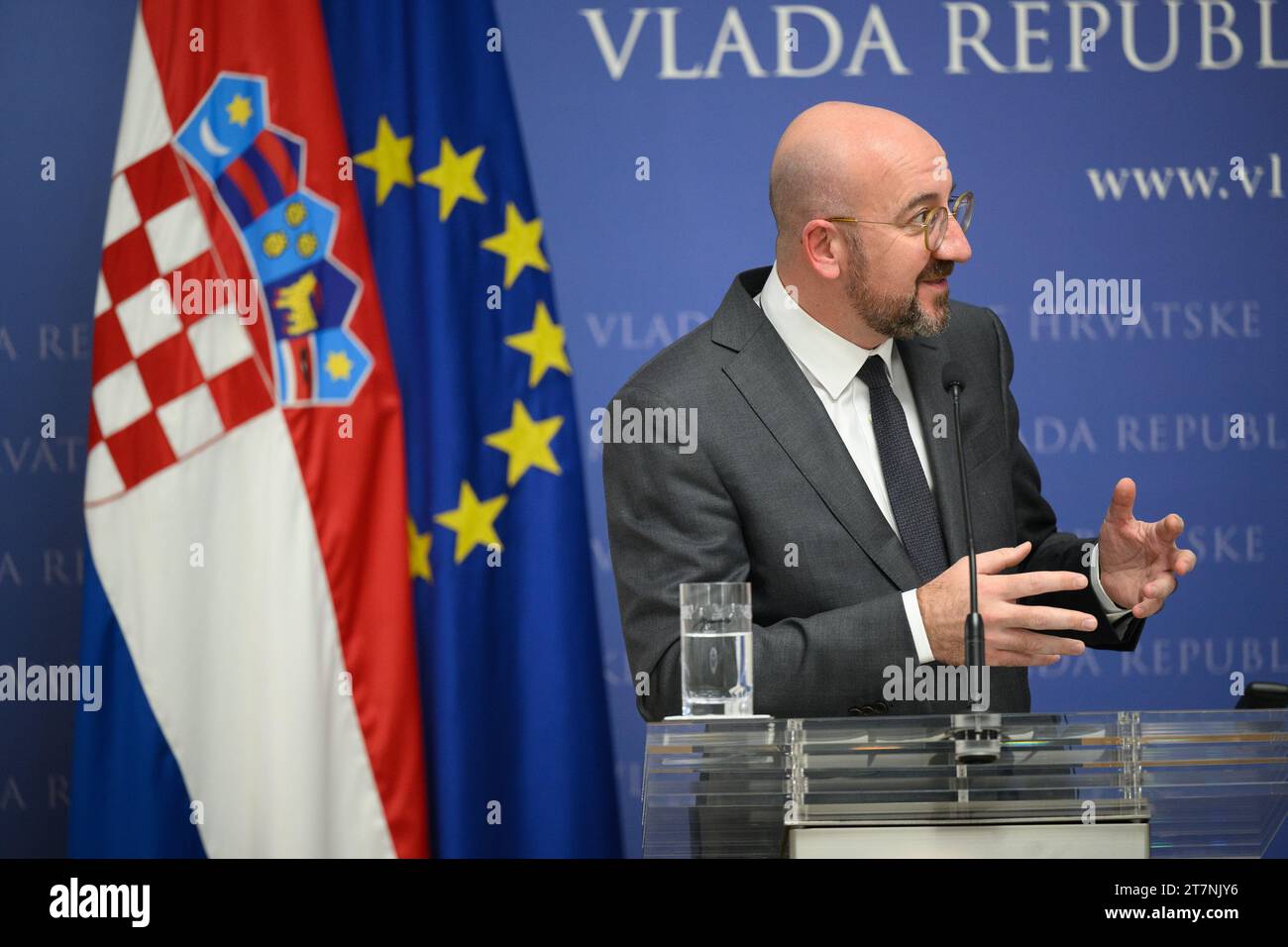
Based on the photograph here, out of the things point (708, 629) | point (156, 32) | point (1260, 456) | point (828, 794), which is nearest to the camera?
point (828, 794)

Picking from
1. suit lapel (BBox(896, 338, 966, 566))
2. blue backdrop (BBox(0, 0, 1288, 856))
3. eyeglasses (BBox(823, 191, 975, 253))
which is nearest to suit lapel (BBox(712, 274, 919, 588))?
suit lapel (BBox(896, 338, 966, 566))

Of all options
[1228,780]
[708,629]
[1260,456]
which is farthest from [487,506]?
[1228,780]

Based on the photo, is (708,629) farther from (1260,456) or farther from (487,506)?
(1260,456)

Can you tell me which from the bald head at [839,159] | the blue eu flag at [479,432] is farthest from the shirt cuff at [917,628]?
the blue eu flag at [479,432]

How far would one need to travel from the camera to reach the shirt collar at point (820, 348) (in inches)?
117

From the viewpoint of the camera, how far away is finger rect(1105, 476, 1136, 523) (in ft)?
7.79

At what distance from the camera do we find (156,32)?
3.73 metres

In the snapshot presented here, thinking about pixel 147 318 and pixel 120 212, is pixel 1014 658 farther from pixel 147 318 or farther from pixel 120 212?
pixel 120 212

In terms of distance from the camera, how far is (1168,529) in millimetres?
2391

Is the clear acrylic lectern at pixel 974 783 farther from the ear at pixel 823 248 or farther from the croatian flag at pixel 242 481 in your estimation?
the croatian flag at pixel 242 481

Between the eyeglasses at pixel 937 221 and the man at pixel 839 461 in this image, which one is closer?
the man at pixel 839 461

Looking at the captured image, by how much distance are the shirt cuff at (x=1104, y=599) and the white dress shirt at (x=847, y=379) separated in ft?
1.15

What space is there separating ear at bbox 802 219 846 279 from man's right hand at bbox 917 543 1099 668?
0.85 meters

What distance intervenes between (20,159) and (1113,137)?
119 inches
